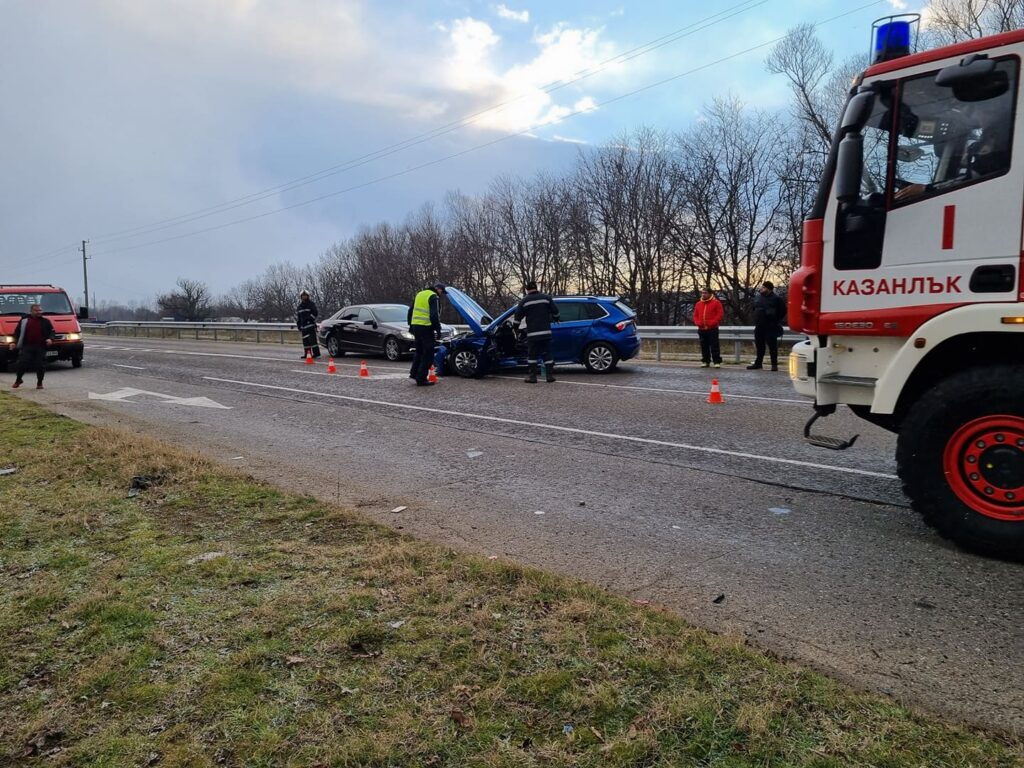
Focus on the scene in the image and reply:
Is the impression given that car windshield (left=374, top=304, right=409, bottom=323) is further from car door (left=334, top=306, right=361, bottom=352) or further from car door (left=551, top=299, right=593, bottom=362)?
car door (left=551, top=299, right=593, bottom=362)

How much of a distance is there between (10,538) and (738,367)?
1406 cm

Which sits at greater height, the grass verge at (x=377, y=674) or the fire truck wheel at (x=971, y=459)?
the fire truck wheel at (x=971, y=459)

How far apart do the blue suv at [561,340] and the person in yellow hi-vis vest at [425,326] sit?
997mm

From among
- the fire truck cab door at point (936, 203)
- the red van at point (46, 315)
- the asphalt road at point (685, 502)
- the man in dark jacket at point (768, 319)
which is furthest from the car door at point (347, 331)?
the fire truck cab door at point (936, 203)

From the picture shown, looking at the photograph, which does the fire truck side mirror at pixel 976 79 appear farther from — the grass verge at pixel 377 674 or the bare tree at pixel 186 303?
the bare tree at pixel 186 303

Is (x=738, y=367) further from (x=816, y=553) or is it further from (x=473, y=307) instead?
(x=816, y=553)

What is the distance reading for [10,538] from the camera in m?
4.50

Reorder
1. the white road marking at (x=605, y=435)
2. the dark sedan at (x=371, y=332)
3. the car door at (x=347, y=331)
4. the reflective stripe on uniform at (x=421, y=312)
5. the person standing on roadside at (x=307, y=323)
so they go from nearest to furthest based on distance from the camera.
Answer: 1. the white road marking at (x=605, y=435)
2. the reflective stripe on uniform at (x=421, y=312)
3. the dark sedan at (x=371, y=332)
4. the person standing on roadside at (x=307, y=323)
5. the car door at (x=347, y=331)

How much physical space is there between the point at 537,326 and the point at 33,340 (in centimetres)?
1027

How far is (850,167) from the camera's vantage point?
4.52 m

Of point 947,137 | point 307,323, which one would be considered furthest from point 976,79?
point 307,323

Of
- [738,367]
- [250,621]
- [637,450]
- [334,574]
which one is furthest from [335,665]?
[738,367]

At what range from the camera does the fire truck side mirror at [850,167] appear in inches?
177

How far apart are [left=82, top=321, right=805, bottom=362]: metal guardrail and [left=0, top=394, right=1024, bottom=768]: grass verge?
13.5 metres
